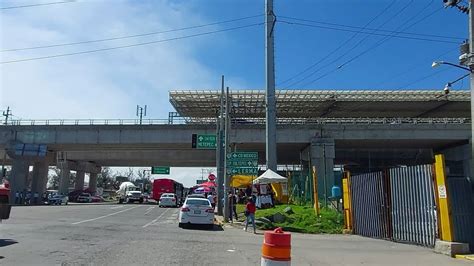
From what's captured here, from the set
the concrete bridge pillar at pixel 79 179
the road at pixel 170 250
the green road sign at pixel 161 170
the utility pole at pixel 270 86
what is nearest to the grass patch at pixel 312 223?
the road at pixel 170 250

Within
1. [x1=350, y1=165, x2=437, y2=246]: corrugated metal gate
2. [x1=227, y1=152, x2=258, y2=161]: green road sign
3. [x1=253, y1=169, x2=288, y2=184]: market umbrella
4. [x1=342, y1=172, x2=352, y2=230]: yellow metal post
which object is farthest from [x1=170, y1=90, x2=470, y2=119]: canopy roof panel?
[x1=350, y1=165, x2=437, y2=246]: corrugated metal gate

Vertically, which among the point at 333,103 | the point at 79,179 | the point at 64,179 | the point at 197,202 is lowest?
the point at 197,202

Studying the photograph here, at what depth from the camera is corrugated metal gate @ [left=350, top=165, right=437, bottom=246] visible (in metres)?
15.4

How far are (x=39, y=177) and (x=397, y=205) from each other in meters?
55.3

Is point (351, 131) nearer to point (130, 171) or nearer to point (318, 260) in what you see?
point (318, 260)

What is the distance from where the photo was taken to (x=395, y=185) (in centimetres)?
1738

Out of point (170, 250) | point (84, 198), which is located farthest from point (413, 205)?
point (84, 198)

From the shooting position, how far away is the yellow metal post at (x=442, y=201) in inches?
549

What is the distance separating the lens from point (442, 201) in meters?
14.2

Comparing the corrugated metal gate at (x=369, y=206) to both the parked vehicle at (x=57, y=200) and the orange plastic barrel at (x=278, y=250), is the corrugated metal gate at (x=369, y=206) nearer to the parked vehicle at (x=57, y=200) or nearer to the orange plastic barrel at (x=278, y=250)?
the orange plastic barrel at (x=278, y=250)

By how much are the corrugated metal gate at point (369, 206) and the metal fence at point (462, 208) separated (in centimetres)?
398

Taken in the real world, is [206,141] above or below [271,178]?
above

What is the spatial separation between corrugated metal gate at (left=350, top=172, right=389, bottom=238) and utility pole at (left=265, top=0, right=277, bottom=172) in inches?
311

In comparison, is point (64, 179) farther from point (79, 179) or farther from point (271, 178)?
point (271, 178)
